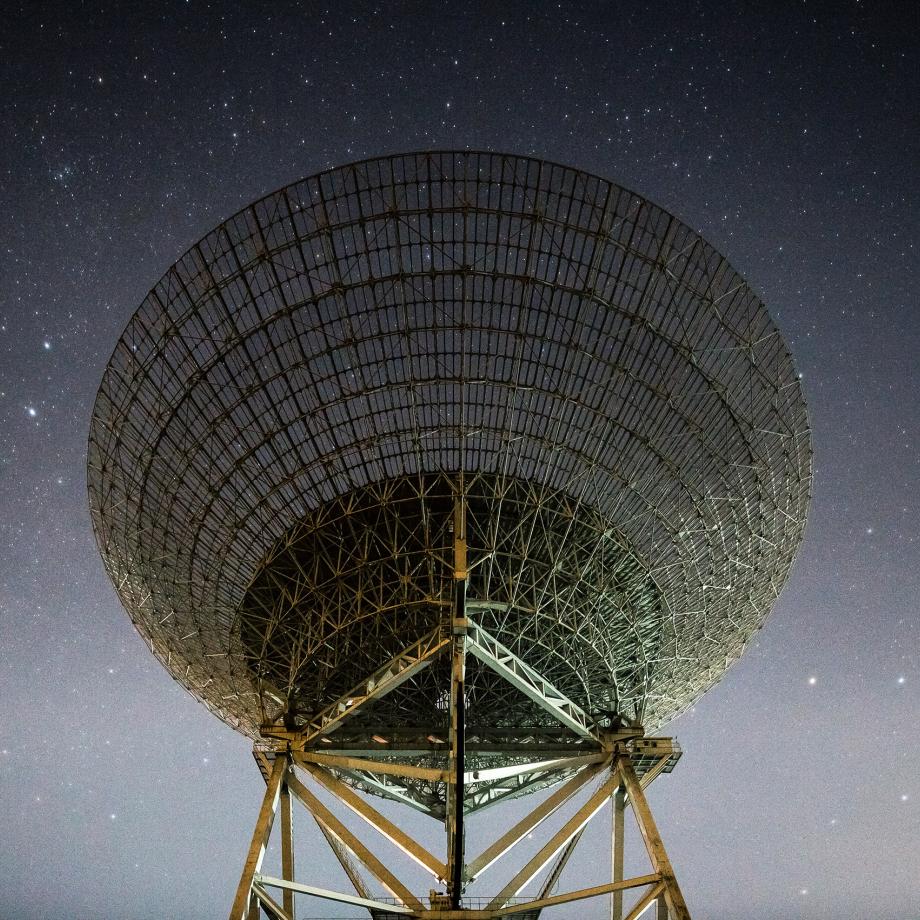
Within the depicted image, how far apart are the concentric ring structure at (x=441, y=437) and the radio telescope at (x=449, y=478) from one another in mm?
79

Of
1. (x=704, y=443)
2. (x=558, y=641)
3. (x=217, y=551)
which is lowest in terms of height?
(x=558, y=641)

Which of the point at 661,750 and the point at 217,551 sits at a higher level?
the point at 217,551

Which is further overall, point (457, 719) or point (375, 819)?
point (375, 819)

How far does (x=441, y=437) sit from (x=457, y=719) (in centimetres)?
758

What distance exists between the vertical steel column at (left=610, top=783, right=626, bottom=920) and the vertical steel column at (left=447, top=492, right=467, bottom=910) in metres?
6.37

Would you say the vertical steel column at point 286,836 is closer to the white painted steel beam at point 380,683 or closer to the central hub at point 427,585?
the white painted steel beam at point 380,683

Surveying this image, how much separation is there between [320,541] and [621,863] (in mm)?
13687

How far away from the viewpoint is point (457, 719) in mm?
23578

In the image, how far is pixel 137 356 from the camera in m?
25.3

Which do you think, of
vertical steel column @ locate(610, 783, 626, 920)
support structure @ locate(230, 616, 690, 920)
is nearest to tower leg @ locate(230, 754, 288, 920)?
support structure @ locate(230, 616, 690, 920)

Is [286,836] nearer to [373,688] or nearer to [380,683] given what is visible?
[373,688]

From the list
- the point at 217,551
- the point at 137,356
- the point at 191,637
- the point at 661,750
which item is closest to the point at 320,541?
the point at 217,551

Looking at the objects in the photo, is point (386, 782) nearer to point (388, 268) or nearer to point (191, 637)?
point (191, 637)

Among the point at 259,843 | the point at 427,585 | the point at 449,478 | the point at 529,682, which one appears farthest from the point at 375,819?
the point at 449,478
